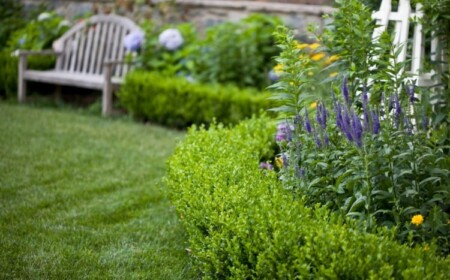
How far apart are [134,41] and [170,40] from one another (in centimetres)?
44

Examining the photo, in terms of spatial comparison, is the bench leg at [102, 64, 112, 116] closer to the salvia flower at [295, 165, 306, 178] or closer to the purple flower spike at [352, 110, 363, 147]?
the salvia flower at [295, 165, 306, 178]

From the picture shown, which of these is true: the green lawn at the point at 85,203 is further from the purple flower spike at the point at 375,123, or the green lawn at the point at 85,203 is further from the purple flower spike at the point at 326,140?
the purple flower spike at the point at 375,123

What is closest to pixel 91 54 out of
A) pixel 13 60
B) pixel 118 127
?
pixel 13 60

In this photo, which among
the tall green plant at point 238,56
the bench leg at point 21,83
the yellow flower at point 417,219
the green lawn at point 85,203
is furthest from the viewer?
the bench leg at point 21,83

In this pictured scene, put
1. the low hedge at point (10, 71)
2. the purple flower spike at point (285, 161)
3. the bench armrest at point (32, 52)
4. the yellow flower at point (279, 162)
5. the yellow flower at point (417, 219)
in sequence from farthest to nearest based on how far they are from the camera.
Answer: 1. the low hedge at point (10, 71)
2. the bench armrest at point (32, 52)
3. the yellow flower at point (279, 162)
4. the purple flower spike at point (285, 161)
5. the yellow flower at point (417, 219)

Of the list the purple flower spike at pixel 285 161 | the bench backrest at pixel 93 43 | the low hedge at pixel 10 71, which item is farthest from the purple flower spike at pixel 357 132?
the low hedge at pixel 10 71

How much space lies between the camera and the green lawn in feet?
12.5

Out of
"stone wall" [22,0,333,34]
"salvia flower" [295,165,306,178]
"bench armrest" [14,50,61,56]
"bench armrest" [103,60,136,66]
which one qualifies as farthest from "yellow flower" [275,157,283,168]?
"bench armrest" [14,50,61,56]

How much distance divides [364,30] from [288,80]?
505 millimetres

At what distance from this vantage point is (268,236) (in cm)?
291

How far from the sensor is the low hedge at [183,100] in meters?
7.16

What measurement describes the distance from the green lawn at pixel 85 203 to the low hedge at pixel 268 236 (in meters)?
0.44

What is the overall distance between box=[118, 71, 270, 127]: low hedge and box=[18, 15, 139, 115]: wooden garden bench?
0.56 metres

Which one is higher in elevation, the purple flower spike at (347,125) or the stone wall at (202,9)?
the stone wall at (202,9)
